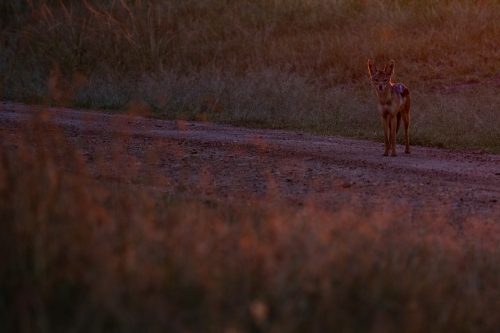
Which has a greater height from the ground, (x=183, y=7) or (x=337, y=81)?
(x=183, y=7)

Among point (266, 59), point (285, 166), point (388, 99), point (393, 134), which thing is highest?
point (266, 59)

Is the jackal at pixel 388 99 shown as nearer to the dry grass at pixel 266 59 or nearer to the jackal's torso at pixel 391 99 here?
the jackal's torso at pixel 391 99

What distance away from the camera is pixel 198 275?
4.35 meters

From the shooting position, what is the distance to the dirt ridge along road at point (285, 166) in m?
8.96

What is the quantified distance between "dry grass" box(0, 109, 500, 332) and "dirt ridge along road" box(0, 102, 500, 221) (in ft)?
8.35

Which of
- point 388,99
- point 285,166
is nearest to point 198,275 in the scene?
point 285,166

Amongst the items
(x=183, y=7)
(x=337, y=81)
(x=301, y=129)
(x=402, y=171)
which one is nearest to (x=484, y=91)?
(x=337, y=81)

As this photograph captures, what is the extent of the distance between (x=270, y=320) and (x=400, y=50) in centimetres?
1971

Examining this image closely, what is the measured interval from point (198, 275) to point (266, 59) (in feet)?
64.3

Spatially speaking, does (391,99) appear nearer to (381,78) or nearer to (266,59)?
(381,78)

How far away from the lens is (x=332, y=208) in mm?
7945

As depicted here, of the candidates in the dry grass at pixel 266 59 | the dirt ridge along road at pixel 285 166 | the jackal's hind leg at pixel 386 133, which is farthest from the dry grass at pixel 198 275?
the dry grass at pixel 266 59

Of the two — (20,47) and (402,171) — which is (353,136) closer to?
(402,171)

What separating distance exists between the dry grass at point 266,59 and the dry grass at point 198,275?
928 centimetres
